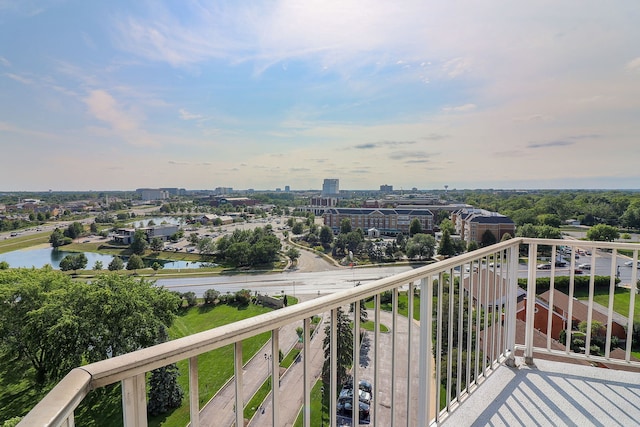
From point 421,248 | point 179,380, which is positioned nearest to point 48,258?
point 179,380

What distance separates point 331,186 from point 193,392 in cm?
9481

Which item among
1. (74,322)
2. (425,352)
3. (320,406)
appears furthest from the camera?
(74,322)

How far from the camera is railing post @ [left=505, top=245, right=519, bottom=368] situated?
217 cm

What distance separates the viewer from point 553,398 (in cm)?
183

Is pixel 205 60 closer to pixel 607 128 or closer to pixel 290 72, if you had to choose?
pixel 290 72

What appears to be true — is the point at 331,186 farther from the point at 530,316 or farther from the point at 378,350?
the point at 378,350

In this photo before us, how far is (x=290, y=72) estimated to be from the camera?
9453mm

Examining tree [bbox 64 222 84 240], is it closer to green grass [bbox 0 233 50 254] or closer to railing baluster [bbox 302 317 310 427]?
green grass [bbox 0 233 50 254]

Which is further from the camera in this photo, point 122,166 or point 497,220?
point 122,166

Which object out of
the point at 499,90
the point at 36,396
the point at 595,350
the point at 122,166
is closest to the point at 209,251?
the point at 122,166

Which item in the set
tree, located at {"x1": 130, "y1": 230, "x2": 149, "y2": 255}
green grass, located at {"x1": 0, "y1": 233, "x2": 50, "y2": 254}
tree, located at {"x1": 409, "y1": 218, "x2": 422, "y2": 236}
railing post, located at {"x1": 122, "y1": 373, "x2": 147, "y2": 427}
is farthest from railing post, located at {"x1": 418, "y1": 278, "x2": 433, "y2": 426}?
green grass, located at {"x1": 0, "y1": 233, "x2": 50, "y2": 254}

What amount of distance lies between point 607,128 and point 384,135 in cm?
2322

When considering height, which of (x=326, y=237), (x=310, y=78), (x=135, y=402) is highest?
(x=310, y=78)

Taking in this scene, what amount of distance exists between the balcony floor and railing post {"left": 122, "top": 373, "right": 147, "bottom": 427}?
1553 millimetres
